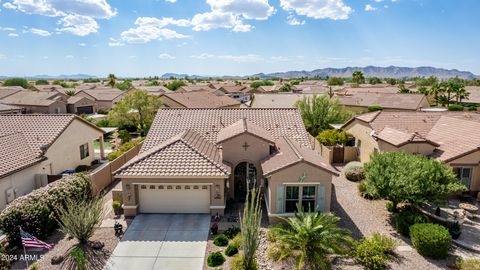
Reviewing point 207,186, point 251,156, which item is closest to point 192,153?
point 207,186

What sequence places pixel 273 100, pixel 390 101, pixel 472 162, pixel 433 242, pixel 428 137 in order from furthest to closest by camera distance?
pixel 390 101 → pixel 273 100 → pixel 428 137 → pixel 472 162 → pixel 433 242

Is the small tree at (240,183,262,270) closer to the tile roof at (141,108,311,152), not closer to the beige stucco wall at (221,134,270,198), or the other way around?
the beige stucco wall at (221,134,270,198)

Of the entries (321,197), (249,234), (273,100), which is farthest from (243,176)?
(273,100)

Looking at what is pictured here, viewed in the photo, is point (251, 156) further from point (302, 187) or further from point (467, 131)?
point (467, 131)

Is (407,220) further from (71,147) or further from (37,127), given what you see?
(37,127)

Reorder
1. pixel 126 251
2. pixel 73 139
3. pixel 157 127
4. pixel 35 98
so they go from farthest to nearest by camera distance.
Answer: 1. pixel 35 98
2. pixel 73 139
3. pixel 157 127
4. pixel 126 251

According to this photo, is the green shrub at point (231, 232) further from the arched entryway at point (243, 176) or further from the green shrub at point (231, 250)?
the arched entryway at point (243, 176)

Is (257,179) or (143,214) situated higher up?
(257,179)
